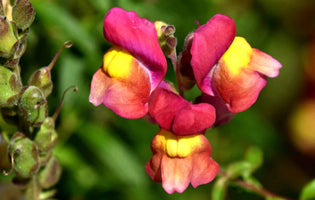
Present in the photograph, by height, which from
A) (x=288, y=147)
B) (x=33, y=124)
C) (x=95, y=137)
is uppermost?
(x=33, y=124)

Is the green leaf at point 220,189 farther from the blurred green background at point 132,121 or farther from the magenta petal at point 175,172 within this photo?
the magenta petal at point 175,172

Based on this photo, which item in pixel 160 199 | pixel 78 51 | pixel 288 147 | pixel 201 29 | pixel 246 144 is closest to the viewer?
pixel 201 29

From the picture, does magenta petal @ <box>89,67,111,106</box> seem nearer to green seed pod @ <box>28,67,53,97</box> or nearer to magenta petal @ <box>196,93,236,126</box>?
green seed pod @ <box>28,67,53,97</box>

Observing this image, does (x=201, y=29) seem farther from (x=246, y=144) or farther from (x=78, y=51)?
→ (x=246, y=144)

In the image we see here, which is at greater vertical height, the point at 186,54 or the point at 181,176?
the point at 186,54

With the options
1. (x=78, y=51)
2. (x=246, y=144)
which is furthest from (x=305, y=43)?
(x=78, y=51)

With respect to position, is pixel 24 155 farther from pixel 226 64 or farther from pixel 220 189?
pixel 220 189

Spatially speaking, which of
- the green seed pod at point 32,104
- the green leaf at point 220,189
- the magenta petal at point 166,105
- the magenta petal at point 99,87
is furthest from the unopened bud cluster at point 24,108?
the green leaf at point 220,189
